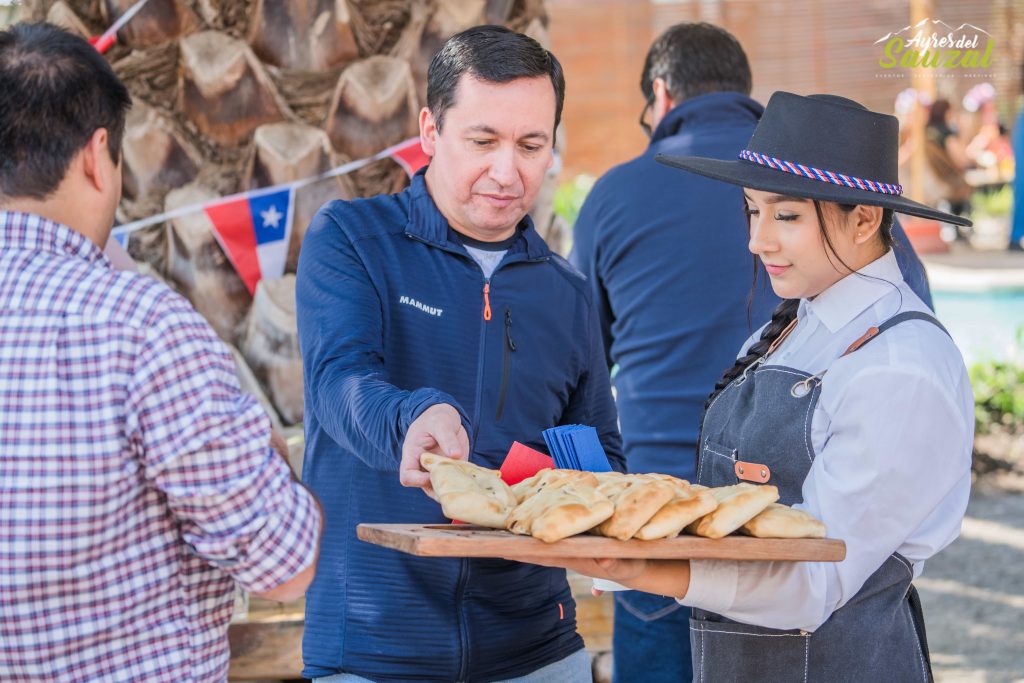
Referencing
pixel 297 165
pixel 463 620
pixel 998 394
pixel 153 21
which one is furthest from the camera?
pixel 998 394

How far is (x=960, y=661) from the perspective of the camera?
519cm

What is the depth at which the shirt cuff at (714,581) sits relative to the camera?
1.82 m

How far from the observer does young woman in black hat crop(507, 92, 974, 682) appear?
1.86 m

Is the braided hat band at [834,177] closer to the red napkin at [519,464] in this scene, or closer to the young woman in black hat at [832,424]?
the young woman in black hat at [832,424]

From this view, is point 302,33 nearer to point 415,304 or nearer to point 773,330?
point 415,304

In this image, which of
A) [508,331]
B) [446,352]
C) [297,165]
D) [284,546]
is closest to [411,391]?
[446,352]

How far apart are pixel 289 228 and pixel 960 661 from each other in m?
3.49

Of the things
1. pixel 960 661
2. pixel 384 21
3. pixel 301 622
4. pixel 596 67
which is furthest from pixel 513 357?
pixel 596 67

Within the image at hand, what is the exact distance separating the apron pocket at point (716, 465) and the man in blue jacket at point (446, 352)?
313mm

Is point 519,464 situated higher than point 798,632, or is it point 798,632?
point 519,464

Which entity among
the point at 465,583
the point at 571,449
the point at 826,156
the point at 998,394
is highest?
the point at 826,156

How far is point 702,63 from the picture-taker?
3.65 m

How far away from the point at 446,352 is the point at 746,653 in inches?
30.2

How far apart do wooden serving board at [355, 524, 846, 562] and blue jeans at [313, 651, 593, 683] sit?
0.59 m
